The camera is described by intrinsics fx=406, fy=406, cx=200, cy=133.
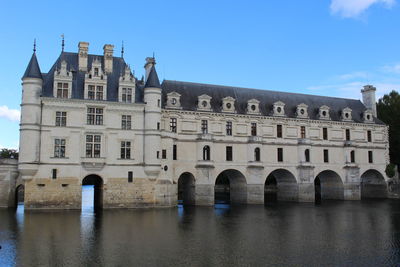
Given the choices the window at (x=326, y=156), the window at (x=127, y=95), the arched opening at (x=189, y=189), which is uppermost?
the window at (x=127, y=95)

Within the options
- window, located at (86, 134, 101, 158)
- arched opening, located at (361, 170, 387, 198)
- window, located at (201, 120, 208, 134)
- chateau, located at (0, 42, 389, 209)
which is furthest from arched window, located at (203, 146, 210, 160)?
arched opening, located at (361, 170, 387, 198)

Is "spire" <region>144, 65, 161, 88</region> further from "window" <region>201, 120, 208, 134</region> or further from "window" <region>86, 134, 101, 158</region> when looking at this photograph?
"window" <region>201, 120, 208, 134</region>

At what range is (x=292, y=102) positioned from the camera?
54.0 m

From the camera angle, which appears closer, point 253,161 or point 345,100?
point 253,161

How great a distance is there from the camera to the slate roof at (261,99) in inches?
1882

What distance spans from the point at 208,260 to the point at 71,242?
794 centimetres

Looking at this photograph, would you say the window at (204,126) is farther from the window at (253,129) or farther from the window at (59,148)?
the window at (59,148)

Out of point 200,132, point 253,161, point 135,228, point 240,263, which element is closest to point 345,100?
point 253,161

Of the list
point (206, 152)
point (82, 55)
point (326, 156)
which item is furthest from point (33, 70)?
point (326, 156)

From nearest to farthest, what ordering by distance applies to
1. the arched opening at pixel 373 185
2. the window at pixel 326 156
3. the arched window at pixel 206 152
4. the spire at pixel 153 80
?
1. the spire at pixel 153 80
2. the arched window at pixel 206 152
3. the window at pixel 326 156
4. the arched opening at pixel 373 185

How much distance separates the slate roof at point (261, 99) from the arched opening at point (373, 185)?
7.66m

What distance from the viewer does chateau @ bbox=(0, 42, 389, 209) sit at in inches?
1507

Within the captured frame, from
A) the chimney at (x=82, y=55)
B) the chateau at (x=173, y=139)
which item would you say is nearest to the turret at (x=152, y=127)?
the chateau at (x=173, y=139)

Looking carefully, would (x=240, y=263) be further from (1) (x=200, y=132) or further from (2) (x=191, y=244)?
(1) (x=200, y=132)
